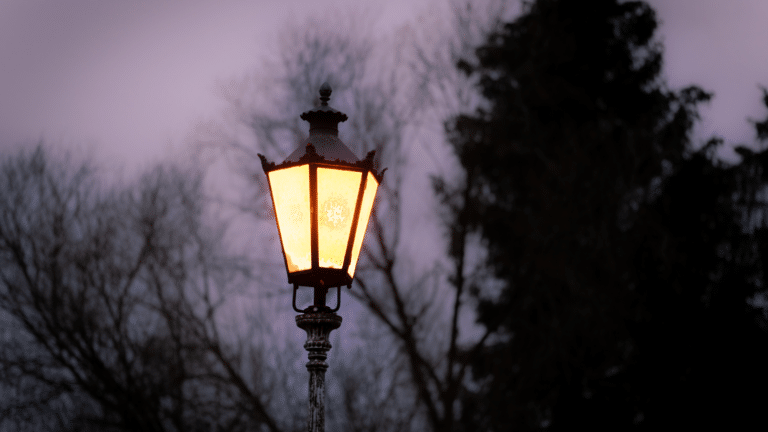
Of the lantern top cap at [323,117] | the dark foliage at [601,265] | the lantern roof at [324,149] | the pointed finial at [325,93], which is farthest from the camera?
the dark foliage at [601,265]

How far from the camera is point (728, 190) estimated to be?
50.0 feet

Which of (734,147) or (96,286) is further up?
(734,147)

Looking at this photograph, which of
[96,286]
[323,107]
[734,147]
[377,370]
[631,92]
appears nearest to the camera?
[323,107]

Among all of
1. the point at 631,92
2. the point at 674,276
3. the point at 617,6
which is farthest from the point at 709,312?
the point at 617,6

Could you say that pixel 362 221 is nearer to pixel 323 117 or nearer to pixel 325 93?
pixel 323 117

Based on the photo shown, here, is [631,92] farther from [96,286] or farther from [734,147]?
[96,286]

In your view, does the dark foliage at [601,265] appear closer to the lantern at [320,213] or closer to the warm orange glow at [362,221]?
the warm orange glow at [362,221]

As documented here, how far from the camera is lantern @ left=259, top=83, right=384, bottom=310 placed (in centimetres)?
444

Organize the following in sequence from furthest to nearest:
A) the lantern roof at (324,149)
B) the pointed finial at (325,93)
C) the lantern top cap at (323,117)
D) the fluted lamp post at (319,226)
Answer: the pointed finial at (325,93) → the lantern top cap at (323,117) → the lantern roof at (324,149) → the fluted lamp post at (319,226)

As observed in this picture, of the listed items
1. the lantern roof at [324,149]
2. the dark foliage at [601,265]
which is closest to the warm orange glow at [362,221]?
the lantern roof at [324,149]

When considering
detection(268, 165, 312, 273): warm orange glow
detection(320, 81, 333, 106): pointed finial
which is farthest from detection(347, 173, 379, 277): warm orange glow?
detection(320, 81, 333, 106): pointed finial

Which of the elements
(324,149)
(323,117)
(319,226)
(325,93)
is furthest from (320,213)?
(325,93)

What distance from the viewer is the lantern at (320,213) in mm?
4441

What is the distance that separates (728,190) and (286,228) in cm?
1263
